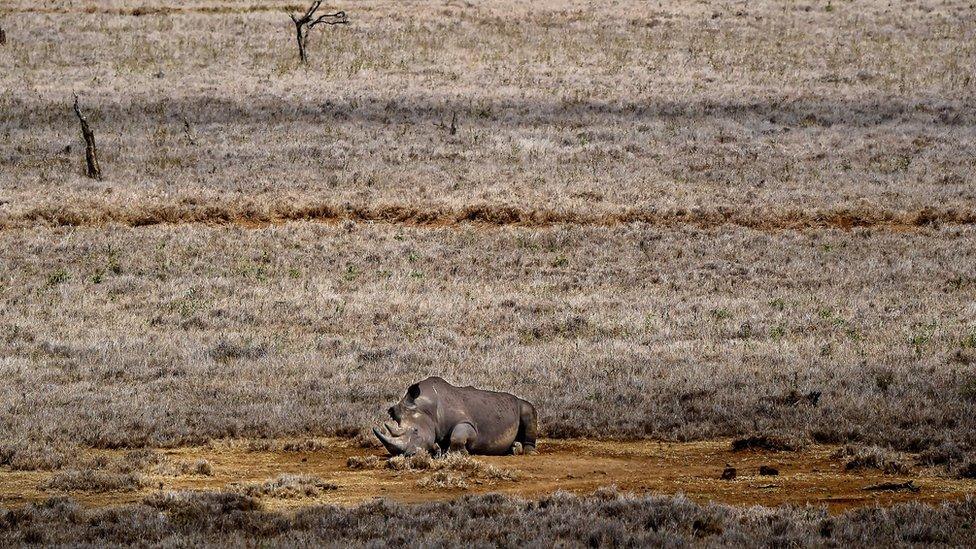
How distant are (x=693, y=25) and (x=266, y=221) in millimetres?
32730

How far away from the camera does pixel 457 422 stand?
11227 mm

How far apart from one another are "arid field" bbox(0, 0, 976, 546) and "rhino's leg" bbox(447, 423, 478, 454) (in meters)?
0.46

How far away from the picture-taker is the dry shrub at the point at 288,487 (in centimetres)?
1000

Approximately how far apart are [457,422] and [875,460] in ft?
13.1

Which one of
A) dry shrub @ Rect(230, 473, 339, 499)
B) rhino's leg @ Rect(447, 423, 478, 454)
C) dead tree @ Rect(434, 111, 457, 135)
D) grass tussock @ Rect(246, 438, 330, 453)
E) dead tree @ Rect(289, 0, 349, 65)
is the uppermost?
dead tree @ Rect(289, 0, 349, 65)

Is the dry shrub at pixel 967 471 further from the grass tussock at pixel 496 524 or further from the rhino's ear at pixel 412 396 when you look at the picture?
the rhino's ear at pixel 412 396

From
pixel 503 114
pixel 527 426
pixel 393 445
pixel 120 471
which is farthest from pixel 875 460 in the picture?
pixel 503 114

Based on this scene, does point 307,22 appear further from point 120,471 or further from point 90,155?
point 120,471

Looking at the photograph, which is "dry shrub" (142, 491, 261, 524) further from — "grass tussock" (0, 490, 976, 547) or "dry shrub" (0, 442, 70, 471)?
"dry shrub" (0, 442, 70, 471)

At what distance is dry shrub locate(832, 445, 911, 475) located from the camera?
1081 cm

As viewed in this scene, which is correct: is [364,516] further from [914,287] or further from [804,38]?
[804,38]

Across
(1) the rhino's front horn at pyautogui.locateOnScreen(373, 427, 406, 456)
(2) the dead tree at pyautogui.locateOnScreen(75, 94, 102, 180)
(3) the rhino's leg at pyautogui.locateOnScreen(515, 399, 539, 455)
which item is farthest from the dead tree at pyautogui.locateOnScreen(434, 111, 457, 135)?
(1) the rhino's front horn at pyautogui.locateOnScreen(373, 427, 406, 456)

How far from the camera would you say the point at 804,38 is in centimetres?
5119

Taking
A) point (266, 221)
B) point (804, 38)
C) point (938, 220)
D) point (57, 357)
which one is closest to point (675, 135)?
point (938, 220)
